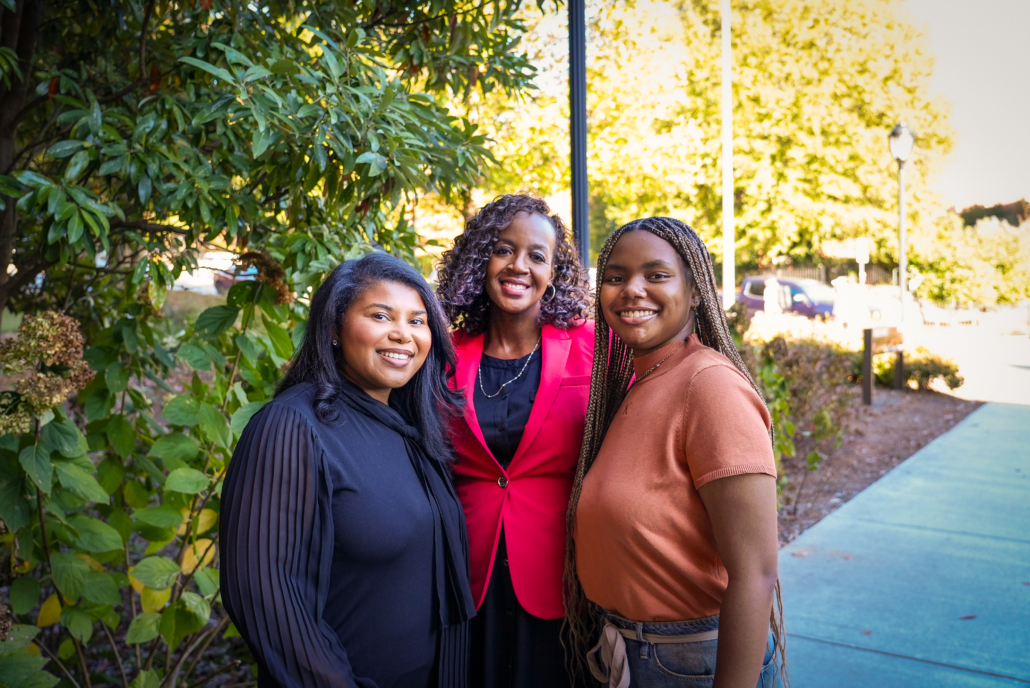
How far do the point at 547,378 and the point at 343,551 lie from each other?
86 centimetres

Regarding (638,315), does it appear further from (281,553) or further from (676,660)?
(281,553)

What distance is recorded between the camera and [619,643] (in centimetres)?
180

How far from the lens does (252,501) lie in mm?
1658

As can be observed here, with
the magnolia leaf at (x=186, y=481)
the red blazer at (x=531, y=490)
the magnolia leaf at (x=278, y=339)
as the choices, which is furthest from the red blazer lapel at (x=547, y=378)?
the magnolia leaf at (x=186, y=481)

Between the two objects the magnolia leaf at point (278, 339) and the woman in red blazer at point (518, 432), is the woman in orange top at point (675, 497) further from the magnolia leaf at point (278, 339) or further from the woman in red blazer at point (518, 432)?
the magnolia leaf at point (278, 339)

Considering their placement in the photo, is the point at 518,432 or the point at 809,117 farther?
the point at 809,117

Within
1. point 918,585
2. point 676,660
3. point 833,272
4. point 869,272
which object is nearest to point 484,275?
point 676,660

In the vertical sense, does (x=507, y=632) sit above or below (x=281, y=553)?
below

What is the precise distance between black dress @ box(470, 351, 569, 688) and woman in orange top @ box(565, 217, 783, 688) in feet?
0.71

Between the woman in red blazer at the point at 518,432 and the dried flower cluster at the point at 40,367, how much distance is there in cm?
116

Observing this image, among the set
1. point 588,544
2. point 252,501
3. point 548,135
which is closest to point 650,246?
point 588,544

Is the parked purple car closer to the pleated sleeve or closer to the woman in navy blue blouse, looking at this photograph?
the woman in navy blue blouse

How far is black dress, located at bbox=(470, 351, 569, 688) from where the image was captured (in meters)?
2.26

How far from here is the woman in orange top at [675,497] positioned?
5.16ft
